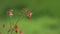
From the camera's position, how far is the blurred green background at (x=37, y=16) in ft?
17.2

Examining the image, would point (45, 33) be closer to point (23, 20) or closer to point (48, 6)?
point (23, 20)

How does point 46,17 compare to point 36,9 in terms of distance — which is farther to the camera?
point 36,9

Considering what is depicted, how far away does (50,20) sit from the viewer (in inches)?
230

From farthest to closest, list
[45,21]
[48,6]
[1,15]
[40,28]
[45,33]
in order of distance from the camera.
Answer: [48,6] → [1,15] → [45,21] → [40,28] → [45,33]

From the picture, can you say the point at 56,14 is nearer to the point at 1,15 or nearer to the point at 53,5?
the point at 53,5

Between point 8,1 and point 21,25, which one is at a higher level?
point 8,1

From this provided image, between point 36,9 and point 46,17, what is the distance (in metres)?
0.59

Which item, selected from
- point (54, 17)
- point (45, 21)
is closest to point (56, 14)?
point (54, 17)

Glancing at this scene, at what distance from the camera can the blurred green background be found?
525 centimetres

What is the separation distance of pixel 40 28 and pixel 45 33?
1.36 feet

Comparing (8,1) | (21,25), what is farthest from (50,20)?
(8,1)

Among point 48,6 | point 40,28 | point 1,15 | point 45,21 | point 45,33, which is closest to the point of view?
point 45,33

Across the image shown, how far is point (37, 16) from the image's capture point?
6328mm

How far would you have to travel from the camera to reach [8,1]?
693 cm
